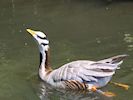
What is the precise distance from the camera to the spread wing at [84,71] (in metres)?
9.01

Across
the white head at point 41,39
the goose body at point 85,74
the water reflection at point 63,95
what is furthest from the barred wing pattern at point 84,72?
the white head at point 41,39

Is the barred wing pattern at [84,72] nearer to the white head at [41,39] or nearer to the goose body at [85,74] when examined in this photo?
the goose body at [85,74]

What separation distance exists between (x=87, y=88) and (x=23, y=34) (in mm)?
4493

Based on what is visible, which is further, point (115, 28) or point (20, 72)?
point (115, 28)

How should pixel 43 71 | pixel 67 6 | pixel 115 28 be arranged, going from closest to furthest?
pixel 43 71
pixel 115 28
pixel 67 6

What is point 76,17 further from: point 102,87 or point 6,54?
point 102,87

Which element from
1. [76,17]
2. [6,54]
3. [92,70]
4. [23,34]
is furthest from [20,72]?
[76,17]

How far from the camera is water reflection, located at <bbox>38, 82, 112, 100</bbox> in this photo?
9.07 m

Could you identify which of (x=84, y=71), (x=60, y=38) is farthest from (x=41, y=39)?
(x=60, y=38)

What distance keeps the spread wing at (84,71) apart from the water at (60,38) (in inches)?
12.3

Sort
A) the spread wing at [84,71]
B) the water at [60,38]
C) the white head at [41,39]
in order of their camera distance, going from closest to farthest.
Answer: the spread wing at [84,71] → the water at [60,38] → the white head at [41,39]

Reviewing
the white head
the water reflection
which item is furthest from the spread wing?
the white head

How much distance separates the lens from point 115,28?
1314cm

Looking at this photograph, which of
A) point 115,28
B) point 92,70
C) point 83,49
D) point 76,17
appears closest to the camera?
point 92,70
